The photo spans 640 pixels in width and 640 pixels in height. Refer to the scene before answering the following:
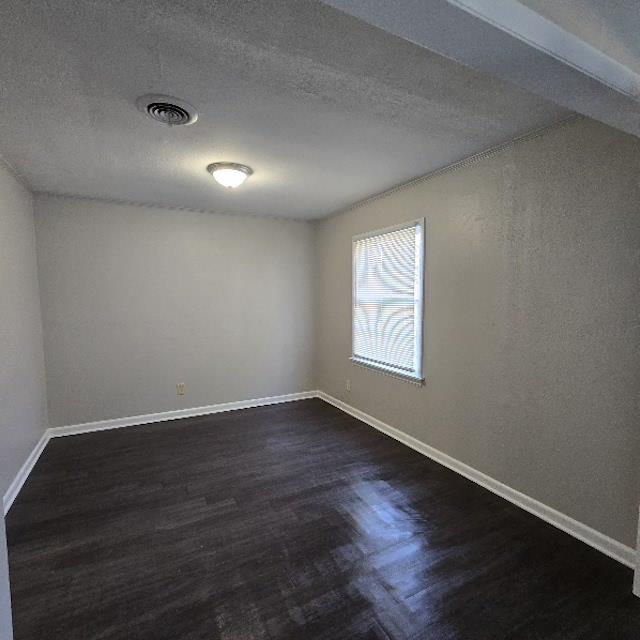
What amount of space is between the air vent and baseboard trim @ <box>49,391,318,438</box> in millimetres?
3127

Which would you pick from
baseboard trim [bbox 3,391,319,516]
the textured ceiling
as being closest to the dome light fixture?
the textured ceiling

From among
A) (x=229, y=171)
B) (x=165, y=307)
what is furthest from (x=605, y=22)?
(x=165, y=307)

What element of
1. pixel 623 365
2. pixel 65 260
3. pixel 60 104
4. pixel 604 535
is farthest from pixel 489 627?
pixel 65 260

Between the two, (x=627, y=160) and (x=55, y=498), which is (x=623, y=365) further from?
(x=55, y=498)

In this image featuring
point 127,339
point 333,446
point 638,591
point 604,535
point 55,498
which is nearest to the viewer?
point 638,591

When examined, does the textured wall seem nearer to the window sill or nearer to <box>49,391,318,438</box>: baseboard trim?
<box>49,391,318,438</box>: baseboard trim

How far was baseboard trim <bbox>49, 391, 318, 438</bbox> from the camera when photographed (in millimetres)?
3652

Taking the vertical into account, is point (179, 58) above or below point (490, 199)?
above

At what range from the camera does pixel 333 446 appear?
3.34 metres

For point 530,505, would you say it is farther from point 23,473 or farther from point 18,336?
point 18,336

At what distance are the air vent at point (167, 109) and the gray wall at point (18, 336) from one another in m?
1.58

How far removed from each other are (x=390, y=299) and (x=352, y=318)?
0.72 m

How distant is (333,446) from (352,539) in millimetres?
1278

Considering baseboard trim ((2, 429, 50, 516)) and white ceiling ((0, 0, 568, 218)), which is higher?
white ceiling ((0, 0, 568, 218))
